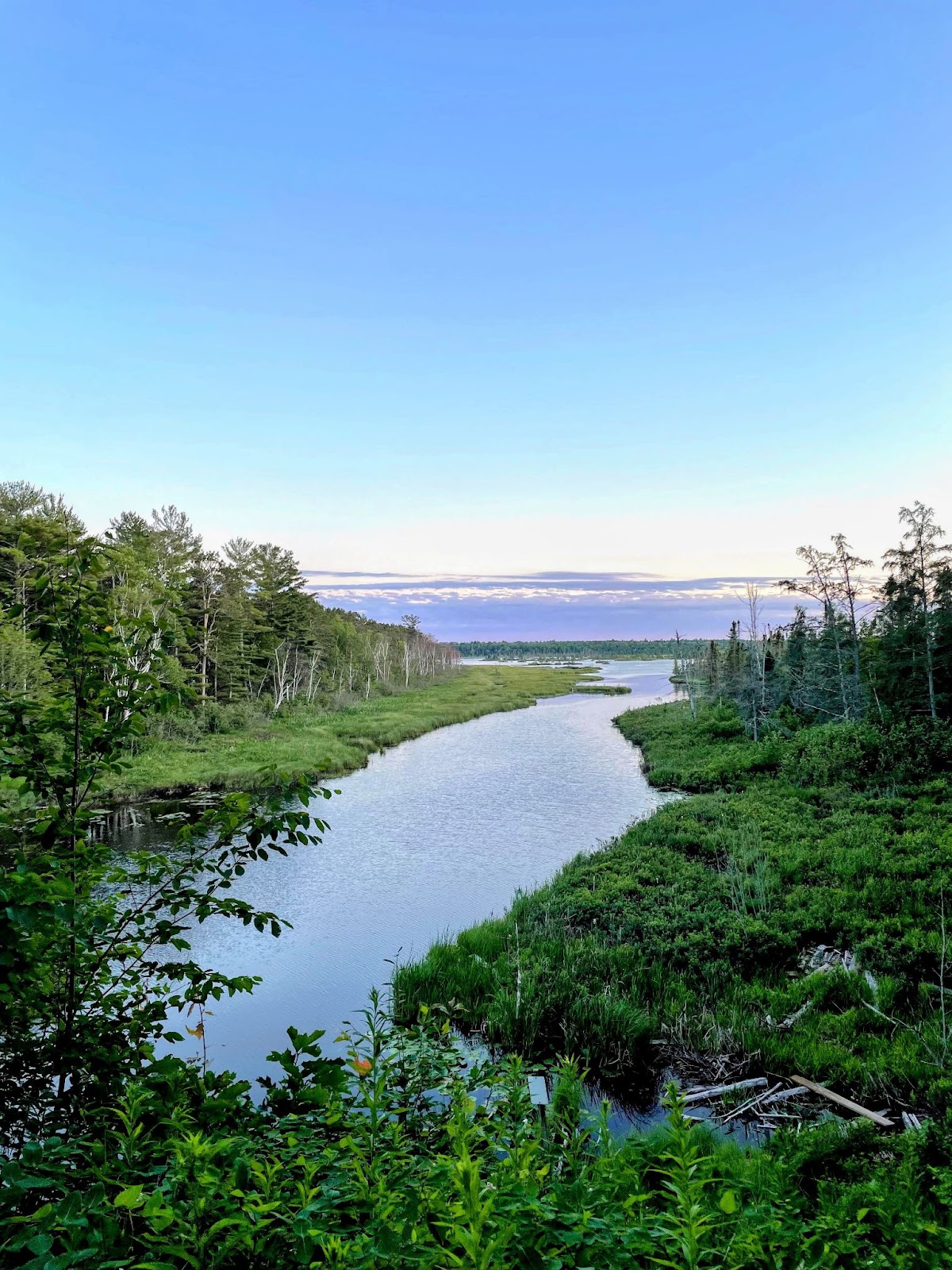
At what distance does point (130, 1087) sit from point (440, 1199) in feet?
3.93

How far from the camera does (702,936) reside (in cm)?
1127

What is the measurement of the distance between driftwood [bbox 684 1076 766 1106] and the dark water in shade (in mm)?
4281

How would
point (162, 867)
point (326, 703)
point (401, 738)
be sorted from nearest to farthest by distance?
point (162, 867) → point (401, 738) → point (326, 703)

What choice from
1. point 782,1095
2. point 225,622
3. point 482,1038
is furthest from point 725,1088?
point 225,622

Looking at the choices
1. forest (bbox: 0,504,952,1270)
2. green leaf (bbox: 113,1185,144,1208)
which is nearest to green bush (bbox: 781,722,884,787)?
forest (bbox: 0,504,952,1270)

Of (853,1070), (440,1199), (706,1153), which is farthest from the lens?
(853,1070)

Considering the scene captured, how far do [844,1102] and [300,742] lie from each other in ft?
106

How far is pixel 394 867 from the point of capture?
1802 cm

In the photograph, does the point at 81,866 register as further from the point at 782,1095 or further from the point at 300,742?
Result: the point at 300,742

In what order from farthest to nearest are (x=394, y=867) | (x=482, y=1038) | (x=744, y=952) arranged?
(x=394, y=867)
(x=744, y=952)
(x=482, y=1038)

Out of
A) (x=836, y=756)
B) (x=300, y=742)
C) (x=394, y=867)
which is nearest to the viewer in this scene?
(x=394, y=867)

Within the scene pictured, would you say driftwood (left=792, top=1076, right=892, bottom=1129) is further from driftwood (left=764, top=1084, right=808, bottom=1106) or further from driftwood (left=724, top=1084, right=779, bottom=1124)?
driftwood (left=724, top=1084, right=779, bottom=1124)

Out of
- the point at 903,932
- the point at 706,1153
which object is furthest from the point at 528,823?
the point at 706,1153

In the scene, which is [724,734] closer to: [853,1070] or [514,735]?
[514,735]
